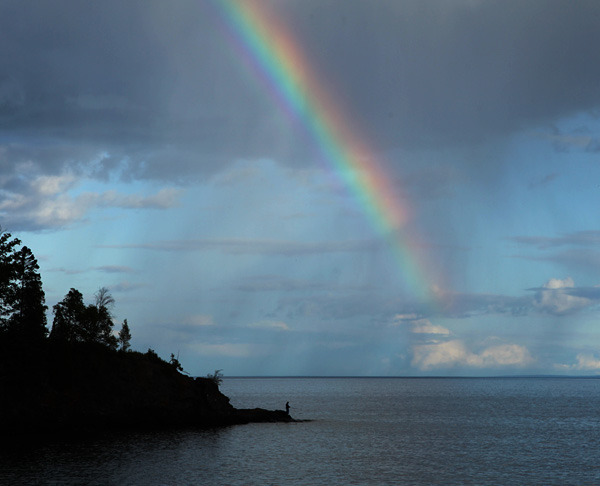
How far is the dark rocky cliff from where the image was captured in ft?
309

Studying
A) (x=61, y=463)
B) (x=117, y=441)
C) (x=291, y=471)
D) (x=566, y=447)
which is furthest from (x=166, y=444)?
(x=566, y=447)

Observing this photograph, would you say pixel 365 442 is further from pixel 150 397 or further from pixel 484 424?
pixel 484 424

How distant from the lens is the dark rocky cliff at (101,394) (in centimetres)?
9412

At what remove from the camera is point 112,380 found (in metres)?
106

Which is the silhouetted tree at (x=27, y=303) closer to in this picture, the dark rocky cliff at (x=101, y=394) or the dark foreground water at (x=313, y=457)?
the dark rocky cliff at (x=101, y=394)

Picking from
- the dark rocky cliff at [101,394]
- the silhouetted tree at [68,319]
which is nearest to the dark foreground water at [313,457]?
the dark rocky cliff at [101,394]

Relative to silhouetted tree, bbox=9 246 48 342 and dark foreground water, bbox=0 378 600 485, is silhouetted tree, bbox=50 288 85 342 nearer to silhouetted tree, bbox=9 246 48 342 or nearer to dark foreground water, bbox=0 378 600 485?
silhouetted tree, bbox=9 246 48 342

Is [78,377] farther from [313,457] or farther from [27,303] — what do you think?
[313,457]

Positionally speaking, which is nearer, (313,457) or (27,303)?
(313,457)

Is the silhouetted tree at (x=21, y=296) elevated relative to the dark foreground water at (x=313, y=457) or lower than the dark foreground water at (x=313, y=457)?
elevated

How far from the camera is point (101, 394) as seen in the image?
102m

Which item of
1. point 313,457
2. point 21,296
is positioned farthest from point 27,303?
point 313,457

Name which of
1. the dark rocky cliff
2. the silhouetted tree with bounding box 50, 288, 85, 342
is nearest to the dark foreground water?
the dark rocky cliff

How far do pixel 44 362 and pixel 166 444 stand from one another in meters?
30.5
